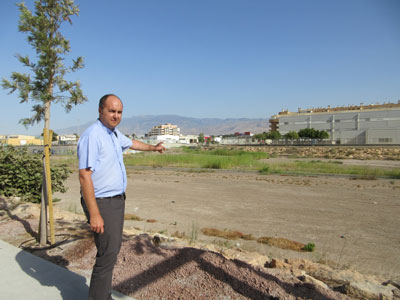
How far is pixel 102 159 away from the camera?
2635 mm

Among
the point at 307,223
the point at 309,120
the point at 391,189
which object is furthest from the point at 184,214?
the point at 309,120

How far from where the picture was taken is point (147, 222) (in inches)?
343

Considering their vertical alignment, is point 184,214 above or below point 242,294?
below

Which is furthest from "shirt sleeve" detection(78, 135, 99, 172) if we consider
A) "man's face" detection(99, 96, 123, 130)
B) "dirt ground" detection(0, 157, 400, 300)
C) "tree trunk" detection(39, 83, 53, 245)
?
"tree trunk" detection(39, 83, 53, 245)

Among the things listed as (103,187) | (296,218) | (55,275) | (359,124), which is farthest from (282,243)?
(359,124)

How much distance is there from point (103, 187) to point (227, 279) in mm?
1794

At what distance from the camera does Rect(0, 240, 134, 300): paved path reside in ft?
10.3

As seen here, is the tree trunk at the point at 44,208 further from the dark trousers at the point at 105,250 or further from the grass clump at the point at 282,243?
the grass clump at the point at 282,243

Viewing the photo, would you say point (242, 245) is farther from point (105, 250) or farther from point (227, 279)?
point (105, 250)

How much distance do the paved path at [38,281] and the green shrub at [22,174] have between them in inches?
189

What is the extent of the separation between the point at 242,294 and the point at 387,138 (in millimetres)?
90288

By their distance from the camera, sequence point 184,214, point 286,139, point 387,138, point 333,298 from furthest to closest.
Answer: point 286,139
point 387,138
point 184,214
point 333,298

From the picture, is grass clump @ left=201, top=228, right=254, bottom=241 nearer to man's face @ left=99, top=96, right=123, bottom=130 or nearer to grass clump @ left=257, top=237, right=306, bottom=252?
grass clump @ left=257, top=237, right=306, bottom=252

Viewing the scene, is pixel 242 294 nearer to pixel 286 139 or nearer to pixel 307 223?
pixel 307 223
